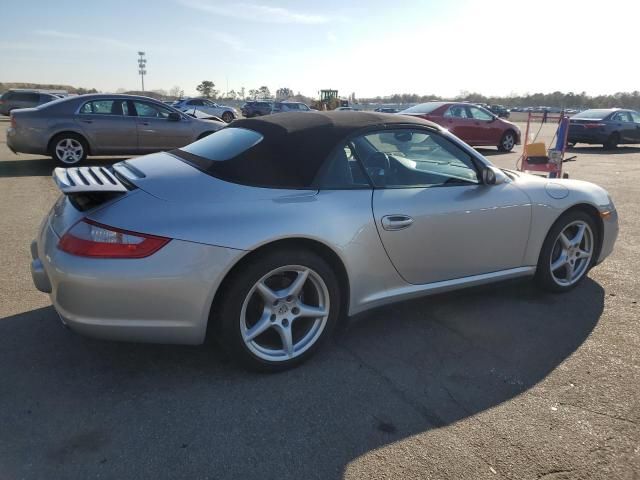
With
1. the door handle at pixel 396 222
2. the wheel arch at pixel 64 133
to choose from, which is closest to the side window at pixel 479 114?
the wheel arch at pixel 64 133

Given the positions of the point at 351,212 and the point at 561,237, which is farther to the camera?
the point at 561,237

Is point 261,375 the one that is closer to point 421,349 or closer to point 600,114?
point 421,349

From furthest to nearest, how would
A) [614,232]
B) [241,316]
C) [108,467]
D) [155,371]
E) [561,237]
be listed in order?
[614,232]
[561,237]
[155,371]
[241,316]
[108,467]

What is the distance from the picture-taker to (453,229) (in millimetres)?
3303

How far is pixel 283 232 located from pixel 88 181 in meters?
1.17

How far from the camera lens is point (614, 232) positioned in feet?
13.9

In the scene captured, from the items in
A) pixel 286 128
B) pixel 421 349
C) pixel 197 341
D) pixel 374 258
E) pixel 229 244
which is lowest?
pixel 421 349

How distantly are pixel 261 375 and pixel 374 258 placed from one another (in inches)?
37.5

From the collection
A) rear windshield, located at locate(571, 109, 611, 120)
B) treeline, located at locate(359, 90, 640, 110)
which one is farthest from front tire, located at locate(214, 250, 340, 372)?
treeline, located at locate(359, 90, 640, 110)

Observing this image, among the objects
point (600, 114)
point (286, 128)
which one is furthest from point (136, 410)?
point (600, 114)

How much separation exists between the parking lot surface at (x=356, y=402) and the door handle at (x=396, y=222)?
0.78 metres

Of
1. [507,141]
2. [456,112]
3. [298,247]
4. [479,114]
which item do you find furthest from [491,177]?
[507,141]

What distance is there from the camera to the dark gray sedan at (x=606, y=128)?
16.8 meters

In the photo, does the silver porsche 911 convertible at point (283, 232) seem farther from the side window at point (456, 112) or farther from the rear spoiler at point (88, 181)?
the side window at point (456, 112)
